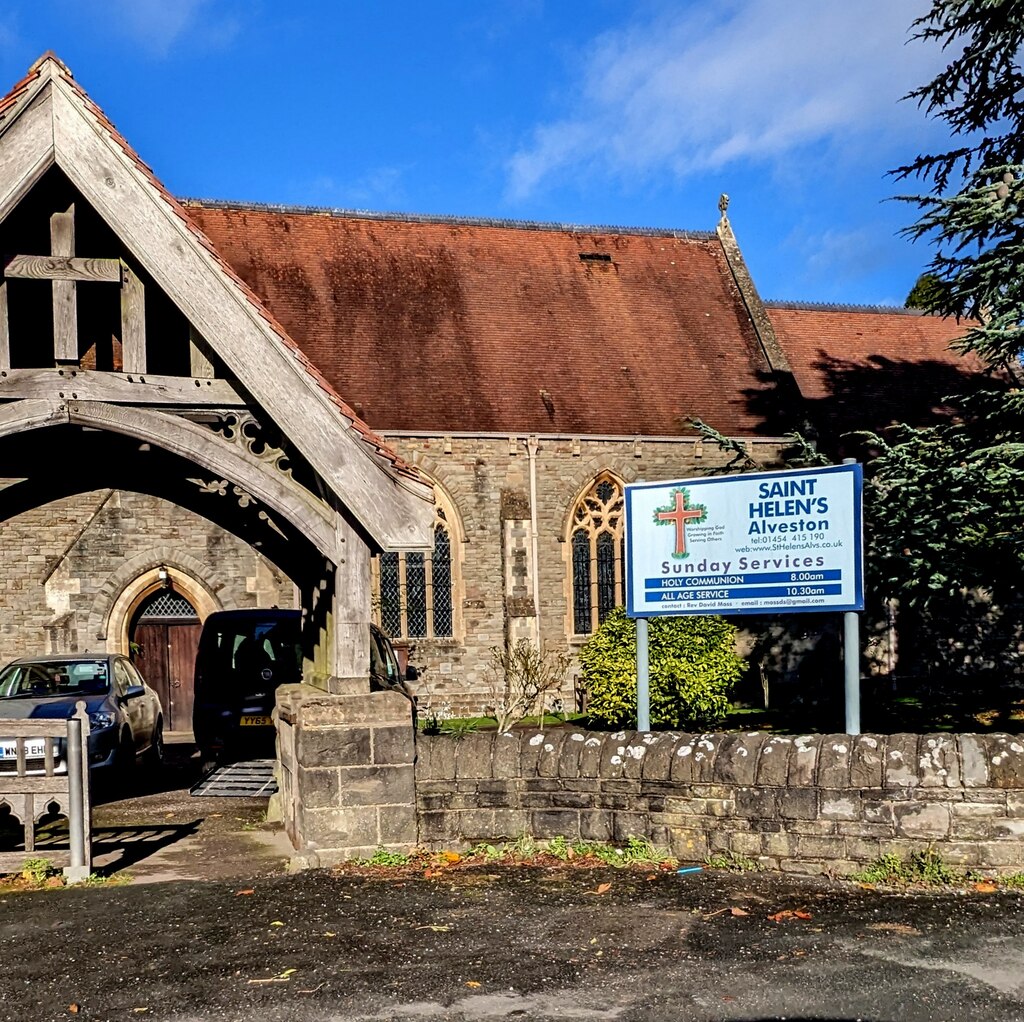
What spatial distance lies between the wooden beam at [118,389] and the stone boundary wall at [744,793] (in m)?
2.85

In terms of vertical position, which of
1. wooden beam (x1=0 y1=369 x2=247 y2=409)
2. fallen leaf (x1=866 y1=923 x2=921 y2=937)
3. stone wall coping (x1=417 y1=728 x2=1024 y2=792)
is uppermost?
wooden beam (x1=0 y1=369 x2=247 y2=409)

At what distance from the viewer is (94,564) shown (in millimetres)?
21719

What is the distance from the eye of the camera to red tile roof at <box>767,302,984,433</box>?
86.3 feet

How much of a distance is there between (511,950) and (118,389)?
14.5 ft

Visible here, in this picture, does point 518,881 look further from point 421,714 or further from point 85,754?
point 421,714

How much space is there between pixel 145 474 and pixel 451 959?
5883 millimetres

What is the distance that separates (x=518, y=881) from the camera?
7270mm

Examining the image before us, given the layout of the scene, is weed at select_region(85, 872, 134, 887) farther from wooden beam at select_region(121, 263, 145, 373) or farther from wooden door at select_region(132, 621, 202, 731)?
wooden door at select_region(132, 621, 202, 731)

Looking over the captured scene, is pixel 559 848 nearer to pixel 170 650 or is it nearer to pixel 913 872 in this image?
pixel 913 872

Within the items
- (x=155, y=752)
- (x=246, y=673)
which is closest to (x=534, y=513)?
(x=246, y=673)

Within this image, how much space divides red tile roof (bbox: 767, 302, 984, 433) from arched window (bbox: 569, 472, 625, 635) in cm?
535

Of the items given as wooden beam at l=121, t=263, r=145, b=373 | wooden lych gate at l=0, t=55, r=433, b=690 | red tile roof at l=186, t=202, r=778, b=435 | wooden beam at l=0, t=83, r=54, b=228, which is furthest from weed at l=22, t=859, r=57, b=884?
red tile roof at l=186, t=202, r=778, b=435

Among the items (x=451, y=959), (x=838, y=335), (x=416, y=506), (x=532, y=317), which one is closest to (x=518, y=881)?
(x=451, y=959)

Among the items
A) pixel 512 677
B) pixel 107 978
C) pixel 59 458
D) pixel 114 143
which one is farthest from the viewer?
pixel 512 677
